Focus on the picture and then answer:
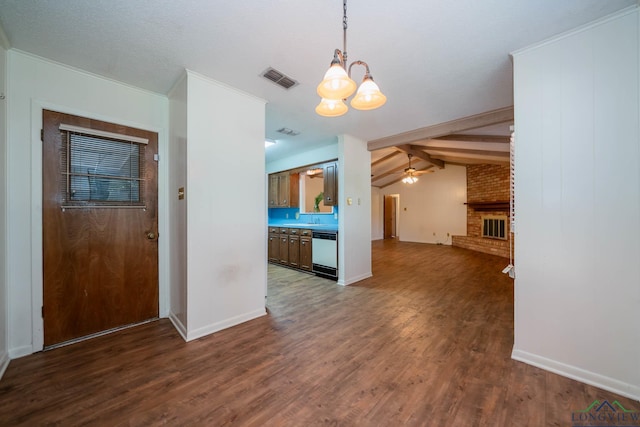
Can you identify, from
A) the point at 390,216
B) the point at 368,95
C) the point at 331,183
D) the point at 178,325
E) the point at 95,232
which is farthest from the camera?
the point at 390,216

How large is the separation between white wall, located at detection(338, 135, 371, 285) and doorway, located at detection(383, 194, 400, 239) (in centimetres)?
741

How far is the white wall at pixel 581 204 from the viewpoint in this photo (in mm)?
1627

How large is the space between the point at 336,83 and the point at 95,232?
267 centimetres

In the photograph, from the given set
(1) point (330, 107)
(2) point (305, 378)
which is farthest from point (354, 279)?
→ (1) point (330, 107)

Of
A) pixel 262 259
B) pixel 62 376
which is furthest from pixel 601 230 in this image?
pixel 62 376

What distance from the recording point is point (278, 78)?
7.96 ft

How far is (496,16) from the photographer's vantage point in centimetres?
166

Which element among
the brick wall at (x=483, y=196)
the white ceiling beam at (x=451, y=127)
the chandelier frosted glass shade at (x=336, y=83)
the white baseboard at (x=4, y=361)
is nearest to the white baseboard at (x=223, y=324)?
the white baseboard at (x=4, y=361)

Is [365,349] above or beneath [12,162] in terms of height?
beneath

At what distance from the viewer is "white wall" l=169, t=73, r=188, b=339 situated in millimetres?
2402

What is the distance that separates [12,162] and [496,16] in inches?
153

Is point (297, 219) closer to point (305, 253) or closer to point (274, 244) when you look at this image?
point (274, 244)

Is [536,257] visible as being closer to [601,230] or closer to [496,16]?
[601,230]

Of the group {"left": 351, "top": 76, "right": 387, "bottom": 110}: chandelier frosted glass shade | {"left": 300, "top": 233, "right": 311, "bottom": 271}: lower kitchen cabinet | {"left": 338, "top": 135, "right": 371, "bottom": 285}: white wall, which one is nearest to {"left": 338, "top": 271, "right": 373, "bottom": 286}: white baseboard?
{"left": 338, "top": 135, "right": 371, "bottom": 285}: white wall
